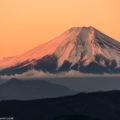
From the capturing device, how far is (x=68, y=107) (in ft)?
427

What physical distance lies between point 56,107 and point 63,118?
26466 millimetres

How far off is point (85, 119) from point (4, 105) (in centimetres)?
3345

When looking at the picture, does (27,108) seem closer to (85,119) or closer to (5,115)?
(5,115)

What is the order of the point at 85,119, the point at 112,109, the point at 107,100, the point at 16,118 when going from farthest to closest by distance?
the point at 107,100 < the point at 112,109 < the point at 16,118 < the point at 85,119

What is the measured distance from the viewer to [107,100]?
13650 centimetres

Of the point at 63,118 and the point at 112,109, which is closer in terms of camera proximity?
the point at 63,118

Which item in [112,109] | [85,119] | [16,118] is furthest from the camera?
[112,109]

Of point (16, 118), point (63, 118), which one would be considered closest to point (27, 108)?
point (16, 118)

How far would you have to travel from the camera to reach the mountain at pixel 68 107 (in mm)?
122025

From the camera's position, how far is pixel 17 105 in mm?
132125

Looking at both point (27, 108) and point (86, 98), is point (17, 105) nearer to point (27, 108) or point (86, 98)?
point (27, 108)

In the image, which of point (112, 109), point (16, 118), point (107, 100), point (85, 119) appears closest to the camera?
point (85, 119)

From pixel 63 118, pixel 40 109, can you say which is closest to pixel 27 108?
pixel 40 109

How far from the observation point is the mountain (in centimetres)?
12203
